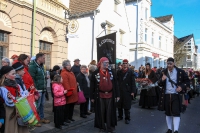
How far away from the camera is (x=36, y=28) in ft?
36.9

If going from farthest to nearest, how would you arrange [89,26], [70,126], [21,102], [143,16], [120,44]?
[143,16] < [120,44] < [89,26] < [70,126] < [21,102]

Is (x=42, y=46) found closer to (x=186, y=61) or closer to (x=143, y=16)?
(x=143, y=16)

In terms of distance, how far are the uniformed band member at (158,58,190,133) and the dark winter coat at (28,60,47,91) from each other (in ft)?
10.9

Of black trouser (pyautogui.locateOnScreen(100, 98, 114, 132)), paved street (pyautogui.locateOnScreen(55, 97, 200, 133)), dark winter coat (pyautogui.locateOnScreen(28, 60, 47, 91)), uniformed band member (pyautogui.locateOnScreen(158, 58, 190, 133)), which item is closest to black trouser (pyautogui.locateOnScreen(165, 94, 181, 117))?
uniformed band member (pyautogui.locateOnScreen(158, 58, 190, 133))

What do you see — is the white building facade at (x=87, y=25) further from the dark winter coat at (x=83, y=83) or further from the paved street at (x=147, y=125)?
the paved street at (x=147, y=125)

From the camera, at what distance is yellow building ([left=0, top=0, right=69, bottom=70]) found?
9789 millimetres

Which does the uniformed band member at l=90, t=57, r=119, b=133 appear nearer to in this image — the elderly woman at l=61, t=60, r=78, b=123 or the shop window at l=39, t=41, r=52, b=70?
the elderly woman at l=61, t=60, r=78, b=123

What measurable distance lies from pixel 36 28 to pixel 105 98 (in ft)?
23.8

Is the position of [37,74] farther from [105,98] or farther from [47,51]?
[47,51]

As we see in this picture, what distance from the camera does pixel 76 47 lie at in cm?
1711

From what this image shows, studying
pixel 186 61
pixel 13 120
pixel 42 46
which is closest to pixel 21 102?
pixel 13 120

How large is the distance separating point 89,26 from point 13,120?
45.0ft

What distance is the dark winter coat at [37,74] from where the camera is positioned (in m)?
5.74

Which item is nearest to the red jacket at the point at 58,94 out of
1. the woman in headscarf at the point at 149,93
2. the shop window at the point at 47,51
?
the woman in headscarf at the point at 149,93
